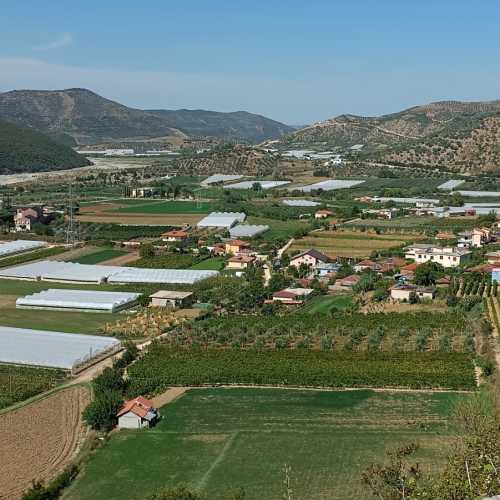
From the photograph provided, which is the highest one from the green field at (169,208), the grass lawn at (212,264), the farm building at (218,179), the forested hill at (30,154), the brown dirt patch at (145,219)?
the forested hill at (30,154)

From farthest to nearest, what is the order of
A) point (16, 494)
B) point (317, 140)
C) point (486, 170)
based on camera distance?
point (317, 140) → point (486, 170) → point (16, 494)

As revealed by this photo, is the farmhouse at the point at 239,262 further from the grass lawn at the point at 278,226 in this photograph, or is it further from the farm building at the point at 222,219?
the farm building at the point at 222,219

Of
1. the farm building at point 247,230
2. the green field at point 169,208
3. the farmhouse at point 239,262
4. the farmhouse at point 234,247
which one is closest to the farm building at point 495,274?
the farmhouse at point 239,262

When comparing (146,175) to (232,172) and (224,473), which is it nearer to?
(232,172)

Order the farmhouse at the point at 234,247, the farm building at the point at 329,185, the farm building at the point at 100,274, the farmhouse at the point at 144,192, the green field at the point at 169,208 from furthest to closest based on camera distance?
1. the farmhouse at the point at 144,192
2. the farm building at the point at 329,185
3. the green field at the point at 169,208
4. the farmhouse at the point at 234,247
5. the farm building at the point at 100,274

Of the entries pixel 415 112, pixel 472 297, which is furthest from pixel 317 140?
pixel 472 297

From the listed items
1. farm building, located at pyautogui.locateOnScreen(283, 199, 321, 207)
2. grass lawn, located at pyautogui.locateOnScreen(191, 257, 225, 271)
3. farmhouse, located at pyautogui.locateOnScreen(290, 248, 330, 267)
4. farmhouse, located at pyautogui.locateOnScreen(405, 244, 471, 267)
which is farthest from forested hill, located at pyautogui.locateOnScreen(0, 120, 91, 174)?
farmhouse, located at pyautogui.locateOnScreen(405, 244, 471, 267)
